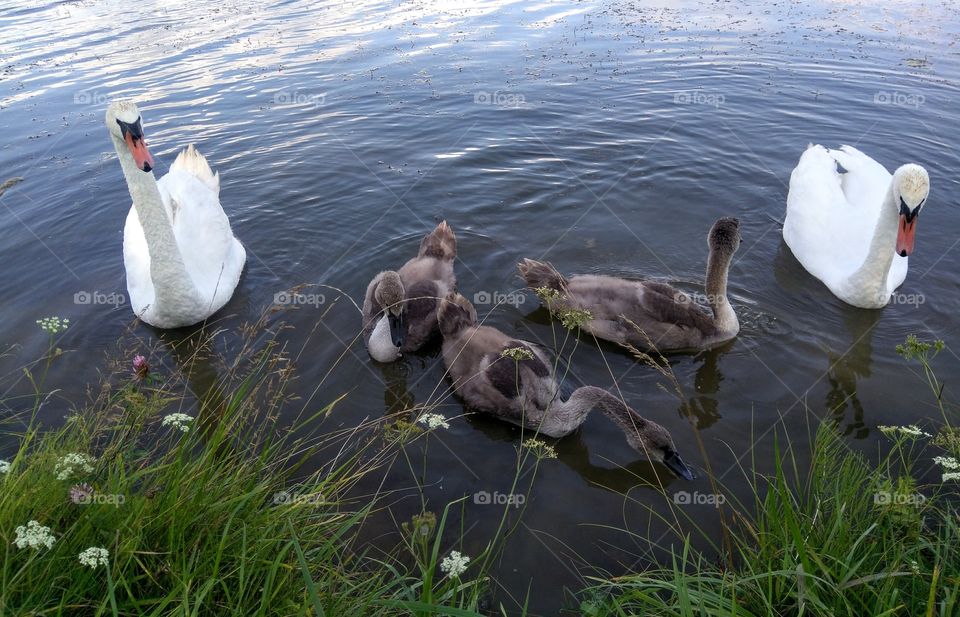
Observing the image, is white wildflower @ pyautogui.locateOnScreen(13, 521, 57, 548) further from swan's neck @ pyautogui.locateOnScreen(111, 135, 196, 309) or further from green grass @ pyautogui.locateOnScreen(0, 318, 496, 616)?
swan's neck @ pyautogui.locateOnScreen(111, 135, 196, 309)

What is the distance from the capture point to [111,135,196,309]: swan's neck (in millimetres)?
6102

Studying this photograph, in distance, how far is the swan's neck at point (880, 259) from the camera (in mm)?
6215

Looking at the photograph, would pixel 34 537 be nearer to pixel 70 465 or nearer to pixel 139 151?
pixel 70 465

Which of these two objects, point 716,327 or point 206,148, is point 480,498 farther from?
point 206,148

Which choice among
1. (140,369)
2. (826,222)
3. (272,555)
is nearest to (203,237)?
(140,369)

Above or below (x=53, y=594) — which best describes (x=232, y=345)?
below

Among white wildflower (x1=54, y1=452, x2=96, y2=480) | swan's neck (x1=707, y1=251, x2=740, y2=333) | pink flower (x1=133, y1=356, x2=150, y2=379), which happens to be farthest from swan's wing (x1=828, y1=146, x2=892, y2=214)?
white wildflower (x1=54, y1=452, x2=96, y2=480)

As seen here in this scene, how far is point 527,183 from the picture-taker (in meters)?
9.09

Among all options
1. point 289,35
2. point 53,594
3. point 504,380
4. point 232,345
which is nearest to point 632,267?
point 504,380

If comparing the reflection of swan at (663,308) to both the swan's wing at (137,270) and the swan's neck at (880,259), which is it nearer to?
the swan's neck at (880,259)

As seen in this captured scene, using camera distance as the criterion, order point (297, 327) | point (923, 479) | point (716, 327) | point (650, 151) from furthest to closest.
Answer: point (650, 151) < point (297, 327) < point (716, 327) < point (923, 479)

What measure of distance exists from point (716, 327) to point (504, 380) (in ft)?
6.83

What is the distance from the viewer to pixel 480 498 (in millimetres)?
4727

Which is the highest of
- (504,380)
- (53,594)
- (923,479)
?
(53,594)
